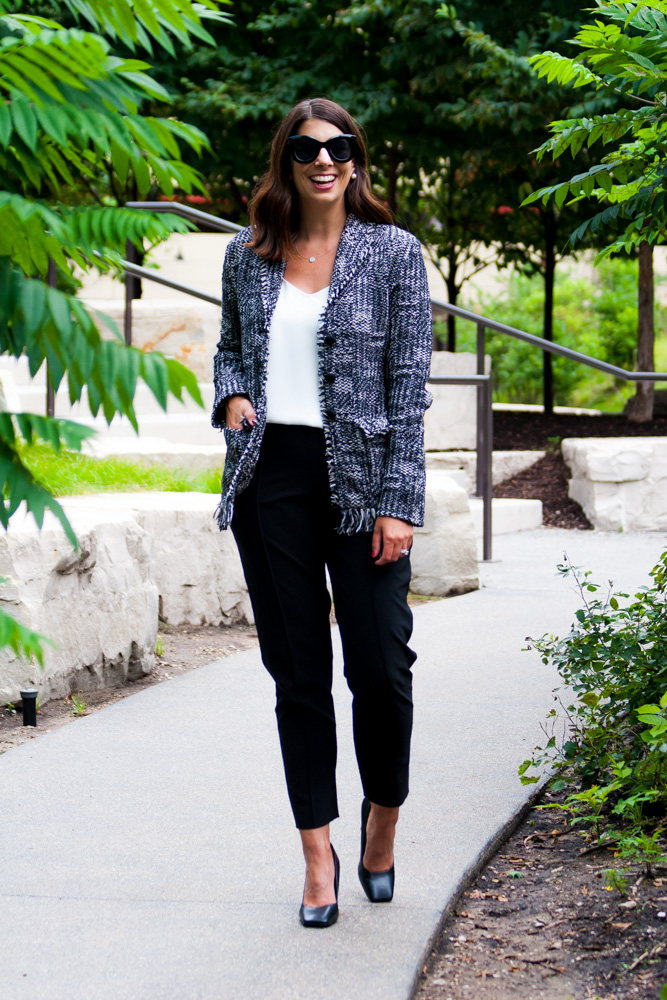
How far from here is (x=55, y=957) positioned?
2.33 meters

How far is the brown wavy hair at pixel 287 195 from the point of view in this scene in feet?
8.29

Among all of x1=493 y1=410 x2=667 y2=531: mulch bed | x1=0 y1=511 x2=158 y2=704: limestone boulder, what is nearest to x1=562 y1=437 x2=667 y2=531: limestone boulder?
x1=493 y1=410 x2=667 y2=531: mulch bed

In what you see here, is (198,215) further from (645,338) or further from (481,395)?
(645,338)

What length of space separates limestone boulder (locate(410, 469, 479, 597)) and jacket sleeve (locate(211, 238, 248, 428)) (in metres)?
3.54

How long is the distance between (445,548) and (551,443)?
481 cm

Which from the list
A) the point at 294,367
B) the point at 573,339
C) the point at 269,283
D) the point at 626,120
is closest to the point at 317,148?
the point at 269,283

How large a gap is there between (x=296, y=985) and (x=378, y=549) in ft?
2.89

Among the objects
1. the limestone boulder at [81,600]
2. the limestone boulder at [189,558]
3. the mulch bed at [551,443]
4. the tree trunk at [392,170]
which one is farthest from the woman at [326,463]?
the tree trunk at [392,170]

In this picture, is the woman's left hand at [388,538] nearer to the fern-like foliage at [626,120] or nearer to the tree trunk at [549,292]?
the fern-like foliage at [626,120]

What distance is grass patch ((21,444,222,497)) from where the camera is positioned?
559 cm

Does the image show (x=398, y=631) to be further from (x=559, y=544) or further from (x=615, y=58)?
(x=559, y=544)

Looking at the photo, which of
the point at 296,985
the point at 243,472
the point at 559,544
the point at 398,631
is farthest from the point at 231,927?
the point at 559,544

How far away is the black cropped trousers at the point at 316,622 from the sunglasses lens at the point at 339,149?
0.59m

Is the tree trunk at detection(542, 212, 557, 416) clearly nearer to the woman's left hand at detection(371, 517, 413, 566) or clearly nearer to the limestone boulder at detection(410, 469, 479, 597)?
the limestone boulder at detection(410, 469, 479, 597)
